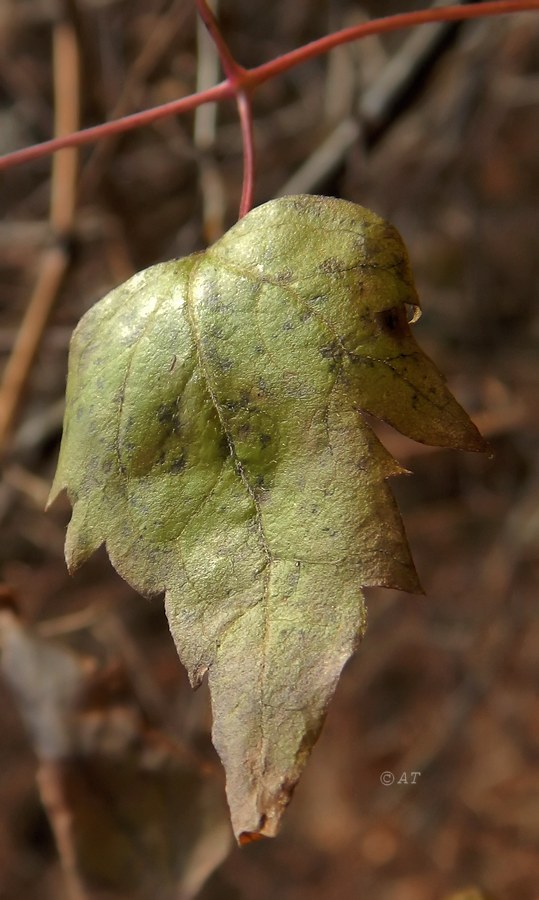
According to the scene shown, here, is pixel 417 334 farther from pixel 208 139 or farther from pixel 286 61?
pixel 286 61

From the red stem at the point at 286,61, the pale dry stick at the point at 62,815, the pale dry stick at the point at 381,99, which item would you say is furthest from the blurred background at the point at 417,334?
the red stem at the point at 286,61

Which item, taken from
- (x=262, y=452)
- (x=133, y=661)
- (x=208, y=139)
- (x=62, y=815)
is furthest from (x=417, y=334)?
(x=262, y=452)

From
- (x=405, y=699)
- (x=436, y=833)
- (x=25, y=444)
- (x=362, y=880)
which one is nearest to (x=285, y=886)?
(x=362, y=880)

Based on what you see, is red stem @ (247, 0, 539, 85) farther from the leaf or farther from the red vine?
the leaf

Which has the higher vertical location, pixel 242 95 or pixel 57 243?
pixel 242 95

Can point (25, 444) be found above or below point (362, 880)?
above

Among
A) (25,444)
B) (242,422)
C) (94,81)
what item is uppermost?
(94,81)

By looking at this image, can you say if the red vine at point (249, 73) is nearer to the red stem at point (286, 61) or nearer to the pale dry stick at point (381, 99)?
the red stem at point (286, 61)

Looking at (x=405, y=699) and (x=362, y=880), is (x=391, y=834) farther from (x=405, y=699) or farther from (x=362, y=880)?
(x=405, y=699)
